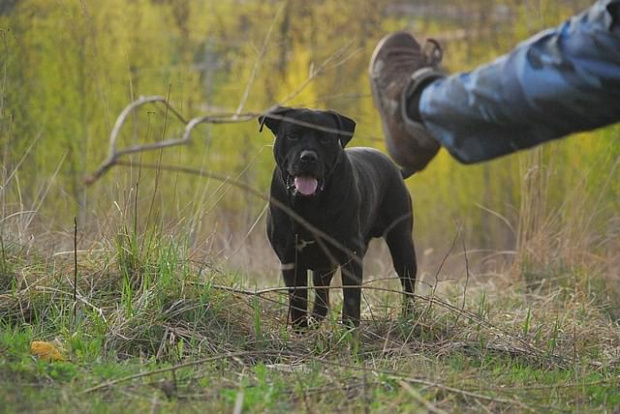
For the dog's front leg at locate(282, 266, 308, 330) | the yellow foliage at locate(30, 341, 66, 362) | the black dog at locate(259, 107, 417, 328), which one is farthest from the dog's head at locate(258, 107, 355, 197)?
the yellow foliage at locate(30, 341, 66, 362)

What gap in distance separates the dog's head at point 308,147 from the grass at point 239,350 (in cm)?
60

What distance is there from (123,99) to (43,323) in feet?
22.8

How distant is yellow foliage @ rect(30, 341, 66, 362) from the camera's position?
380 centimetres

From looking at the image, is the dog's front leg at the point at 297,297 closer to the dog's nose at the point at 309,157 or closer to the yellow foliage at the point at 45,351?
the dog's nose at the point at 309,157

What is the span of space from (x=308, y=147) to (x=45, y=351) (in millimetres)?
1841

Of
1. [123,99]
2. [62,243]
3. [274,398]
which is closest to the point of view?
[274,398]

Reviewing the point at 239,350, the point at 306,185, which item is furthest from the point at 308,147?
the point at 239,350

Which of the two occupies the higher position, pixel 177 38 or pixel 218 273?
pixel 177 38

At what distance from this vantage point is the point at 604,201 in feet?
26.4

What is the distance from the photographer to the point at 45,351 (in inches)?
152

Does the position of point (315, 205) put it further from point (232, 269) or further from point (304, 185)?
point (232, 269)

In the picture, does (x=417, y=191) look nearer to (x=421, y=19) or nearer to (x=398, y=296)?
(x=421, y=19)

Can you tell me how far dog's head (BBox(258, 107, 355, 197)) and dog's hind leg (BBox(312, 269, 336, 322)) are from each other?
0.51 metres

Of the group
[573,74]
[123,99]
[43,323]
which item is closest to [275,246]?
[43,323]
